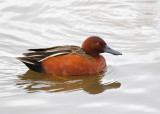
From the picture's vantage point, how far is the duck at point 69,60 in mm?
8625

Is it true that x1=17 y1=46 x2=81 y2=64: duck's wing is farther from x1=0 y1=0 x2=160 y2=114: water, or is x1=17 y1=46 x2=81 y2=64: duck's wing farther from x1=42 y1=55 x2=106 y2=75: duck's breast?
x1=0 y1=0 x2=160 y2=114: water

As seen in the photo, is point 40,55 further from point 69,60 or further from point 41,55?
point 69,60

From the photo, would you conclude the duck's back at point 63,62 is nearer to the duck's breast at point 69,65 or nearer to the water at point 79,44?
the duck's breast at point 69,65

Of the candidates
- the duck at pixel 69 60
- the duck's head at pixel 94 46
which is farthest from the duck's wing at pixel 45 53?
the duck's head at pixel 94 46

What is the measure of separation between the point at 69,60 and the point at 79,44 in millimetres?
2349

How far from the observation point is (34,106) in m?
6.84

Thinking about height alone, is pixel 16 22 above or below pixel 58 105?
above

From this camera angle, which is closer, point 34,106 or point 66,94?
point 34,106

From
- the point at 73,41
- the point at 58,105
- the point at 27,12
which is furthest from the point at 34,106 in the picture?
the point at 27,12

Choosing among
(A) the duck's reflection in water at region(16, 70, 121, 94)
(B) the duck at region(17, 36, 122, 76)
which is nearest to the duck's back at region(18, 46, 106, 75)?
(B) the duck at region(17, 36, 122, 76)

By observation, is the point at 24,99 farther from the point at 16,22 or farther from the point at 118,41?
the point at 16,22

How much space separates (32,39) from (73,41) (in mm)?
1113

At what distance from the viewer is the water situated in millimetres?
7027

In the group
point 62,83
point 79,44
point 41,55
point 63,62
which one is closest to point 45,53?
point 41,55
